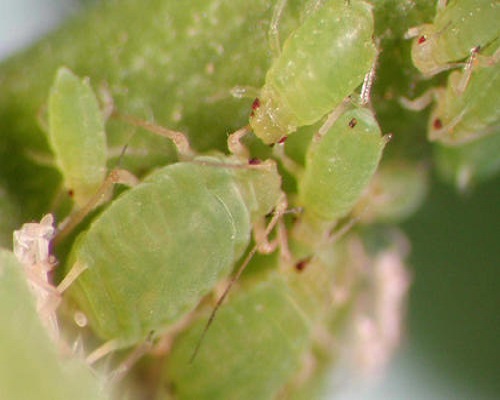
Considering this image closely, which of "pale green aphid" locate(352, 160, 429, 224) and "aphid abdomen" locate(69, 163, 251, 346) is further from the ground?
"aphid abdomen" locate(69, 163, 251, 346)

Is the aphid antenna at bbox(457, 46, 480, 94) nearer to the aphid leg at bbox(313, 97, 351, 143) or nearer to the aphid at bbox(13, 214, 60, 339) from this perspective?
the aphid leg at bbox(313, 97, 351, 143)

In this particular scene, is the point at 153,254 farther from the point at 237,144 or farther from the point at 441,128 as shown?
the point at 441,128

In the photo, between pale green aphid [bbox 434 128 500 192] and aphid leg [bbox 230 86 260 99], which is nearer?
aphid leg [bbox 230 86 260 99]

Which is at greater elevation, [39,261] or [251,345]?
[39,261]

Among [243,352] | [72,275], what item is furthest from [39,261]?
A: [243,352]

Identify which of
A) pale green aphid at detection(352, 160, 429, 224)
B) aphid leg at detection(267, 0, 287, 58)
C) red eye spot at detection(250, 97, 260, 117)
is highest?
aphid leg at detection(267, 0, 287, 58)

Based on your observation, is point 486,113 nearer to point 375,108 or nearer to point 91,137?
point 375,108

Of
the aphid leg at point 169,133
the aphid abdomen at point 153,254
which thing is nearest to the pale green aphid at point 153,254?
the aphid abdomen at point 153,254

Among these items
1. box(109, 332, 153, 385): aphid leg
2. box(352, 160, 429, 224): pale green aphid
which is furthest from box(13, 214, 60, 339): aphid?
box(352, 160, 429, 224): pale green aphid
